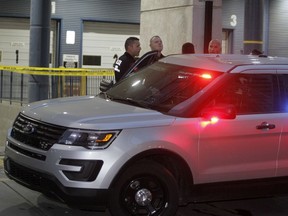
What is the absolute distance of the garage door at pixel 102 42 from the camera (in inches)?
773

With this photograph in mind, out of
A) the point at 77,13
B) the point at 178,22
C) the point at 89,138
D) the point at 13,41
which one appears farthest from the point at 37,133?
the point at 77,13

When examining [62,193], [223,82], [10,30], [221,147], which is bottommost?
[62,193]

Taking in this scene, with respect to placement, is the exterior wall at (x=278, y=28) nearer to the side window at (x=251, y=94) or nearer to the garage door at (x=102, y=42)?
the garage door at (x=102, y=42)

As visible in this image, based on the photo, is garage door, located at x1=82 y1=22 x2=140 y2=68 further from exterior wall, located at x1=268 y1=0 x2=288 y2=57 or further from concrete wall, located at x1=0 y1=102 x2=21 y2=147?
concrete wall, located at x1=0 y1=102 x2=21 y2=147

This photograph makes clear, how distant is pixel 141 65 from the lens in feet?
25.3

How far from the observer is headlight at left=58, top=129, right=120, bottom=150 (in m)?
5.02

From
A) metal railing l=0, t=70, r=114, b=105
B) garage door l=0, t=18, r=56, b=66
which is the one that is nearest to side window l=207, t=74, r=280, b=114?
metal railing l=0, t=70, r=114, b=105

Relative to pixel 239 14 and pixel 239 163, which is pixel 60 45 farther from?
pixel 239 163

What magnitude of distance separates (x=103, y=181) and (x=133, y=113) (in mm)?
753

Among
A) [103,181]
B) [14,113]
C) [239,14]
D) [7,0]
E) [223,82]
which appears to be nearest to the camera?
[103,181]

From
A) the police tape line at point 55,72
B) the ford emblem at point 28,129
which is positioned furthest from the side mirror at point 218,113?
the police tape line at point 55,72

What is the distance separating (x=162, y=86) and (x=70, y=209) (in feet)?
5.63

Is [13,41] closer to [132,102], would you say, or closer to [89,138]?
[132,102]

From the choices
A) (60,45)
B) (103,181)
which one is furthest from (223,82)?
(60,45)
